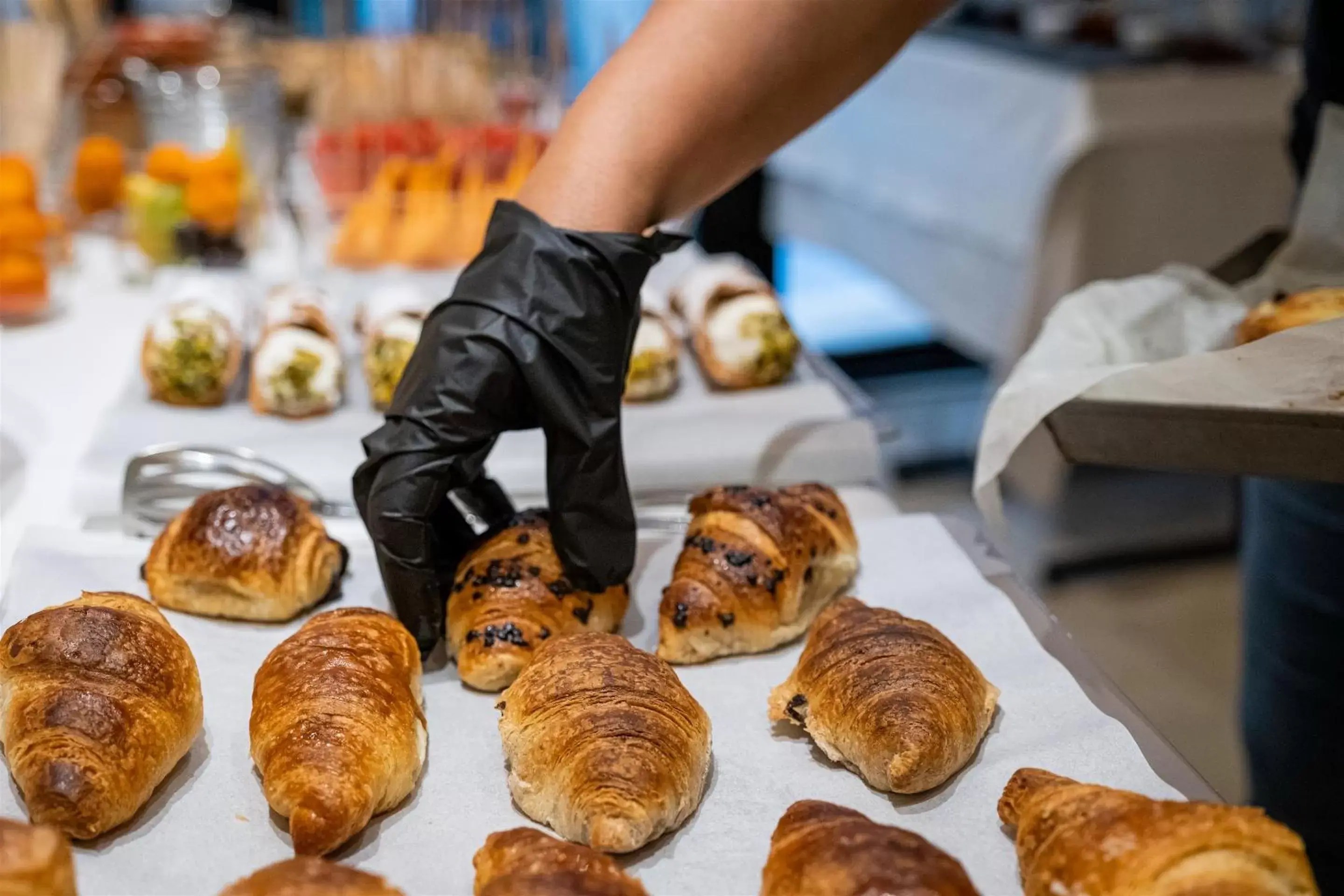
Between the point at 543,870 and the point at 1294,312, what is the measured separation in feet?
3.59

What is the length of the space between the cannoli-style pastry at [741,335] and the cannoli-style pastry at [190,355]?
76cm

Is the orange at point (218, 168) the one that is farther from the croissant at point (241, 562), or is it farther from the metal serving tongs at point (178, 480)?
the croissant at point (241, 562)

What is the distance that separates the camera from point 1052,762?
1.07m

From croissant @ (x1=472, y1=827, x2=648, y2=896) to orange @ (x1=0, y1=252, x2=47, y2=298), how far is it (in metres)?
1.69

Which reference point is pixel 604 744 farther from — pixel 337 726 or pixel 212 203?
pixel 212 203

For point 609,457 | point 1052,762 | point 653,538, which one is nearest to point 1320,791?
point 1052,762

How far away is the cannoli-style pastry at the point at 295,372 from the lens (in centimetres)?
182

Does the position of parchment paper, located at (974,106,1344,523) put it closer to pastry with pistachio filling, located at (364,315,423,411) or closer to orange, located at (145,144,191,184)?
pastry with pistachio filling, located at (364,315,423,411)

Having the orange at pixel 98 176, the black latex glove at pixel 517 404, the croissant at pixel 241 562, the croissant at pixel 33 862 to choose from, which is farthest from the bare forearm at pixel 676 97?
the orange at pixel 98 176

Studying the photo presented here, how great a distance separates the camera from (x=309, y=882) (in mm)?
818

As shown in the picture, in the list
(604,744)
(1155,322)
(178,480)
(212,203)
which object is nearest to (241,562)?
(178,480)

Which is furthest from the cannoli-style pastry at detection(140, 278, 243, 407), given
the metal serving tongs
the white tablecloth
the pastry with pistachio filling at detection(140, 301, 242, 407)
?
the white tablecloth

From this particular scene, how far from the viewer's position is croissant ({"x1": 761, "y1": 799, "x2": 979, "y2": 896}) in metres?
0.83

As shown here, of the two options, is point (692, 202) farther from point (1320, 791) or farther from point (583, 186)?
point (1320, 791)
